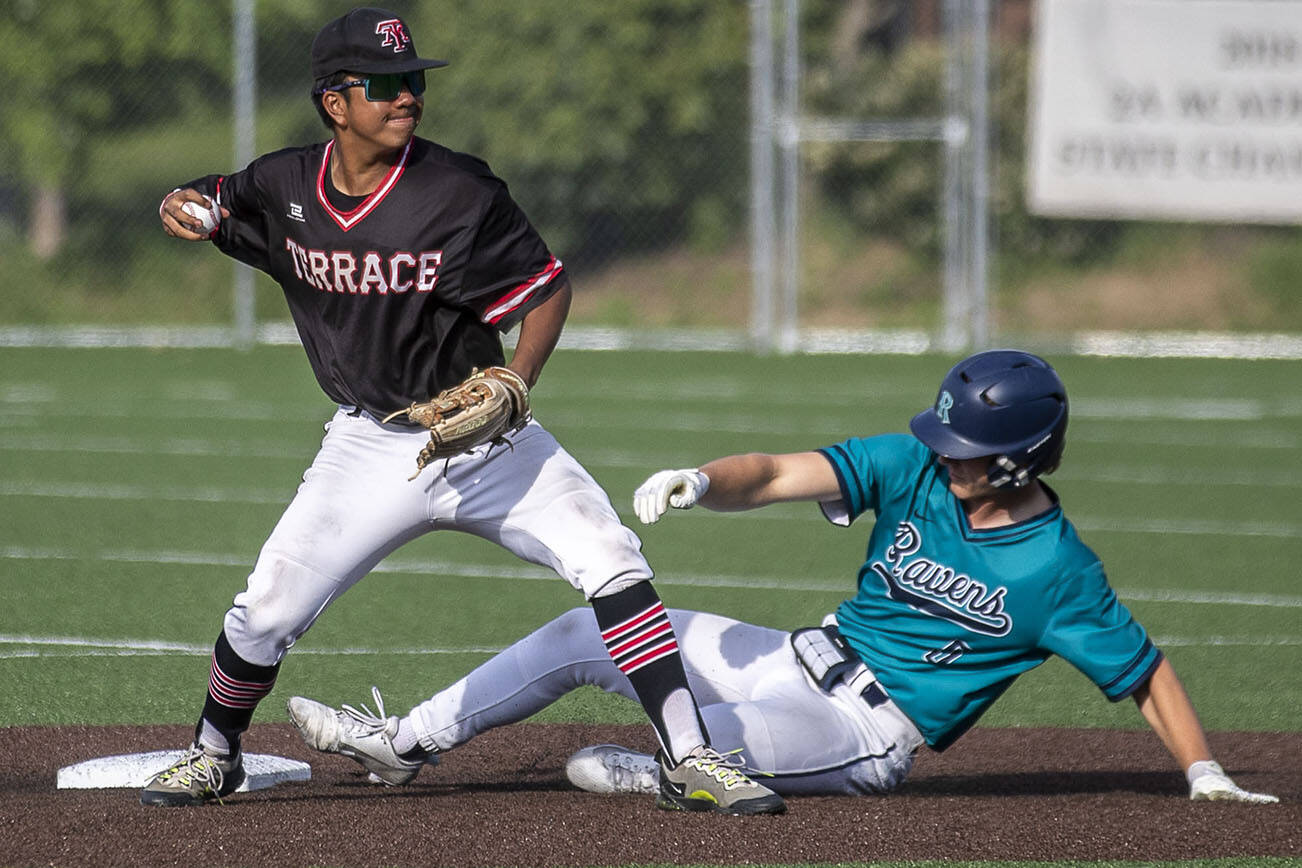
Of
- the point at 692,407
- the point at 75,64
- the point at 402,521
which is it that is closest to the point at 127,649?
the point at 402,521

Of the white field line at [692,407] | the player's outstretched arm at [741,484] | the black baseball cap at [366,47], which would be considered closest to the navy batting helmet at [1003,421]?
the player's outstretched arm at [741,484]

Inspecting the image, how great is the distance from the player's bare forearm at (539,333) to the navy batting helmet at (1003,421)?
0.95 metres

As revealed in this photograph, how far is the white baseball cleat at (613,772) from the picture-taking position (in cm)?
482

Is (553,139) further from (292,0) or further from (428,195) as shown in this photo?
(428,195)

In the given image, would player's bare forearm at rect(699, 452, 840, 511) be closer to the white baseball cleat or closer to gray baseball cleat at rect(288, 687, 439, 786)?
the white baseball cleat

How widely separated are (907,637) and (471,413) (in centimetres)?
126

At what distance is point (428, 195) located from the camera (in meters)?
4.70

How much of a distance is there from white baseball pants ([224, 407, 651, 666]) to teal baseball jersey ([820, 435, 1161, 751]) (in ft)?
2.09

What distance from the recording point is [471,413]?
14.4ft

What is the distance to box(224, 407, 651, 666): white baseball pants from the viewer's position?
14.8 feet

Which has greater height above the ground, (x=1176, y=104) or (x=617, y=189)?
(x=1176, y=104)

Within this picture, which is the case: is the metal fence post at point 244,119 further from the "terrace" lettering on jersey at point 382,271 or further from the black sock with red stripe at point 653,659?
the black sock with red stripe at point 653,659

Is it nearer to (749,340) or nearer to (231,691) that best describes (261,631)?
(231,691)

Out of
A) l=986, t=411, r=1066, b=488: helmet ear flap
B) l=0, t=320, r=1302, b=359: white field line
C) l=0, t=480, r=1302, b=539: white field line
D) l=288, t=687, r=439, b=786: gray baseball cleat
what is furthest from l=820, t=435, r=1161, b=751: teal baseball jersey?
l=0, t=320, r=1302, b=359: white field line
